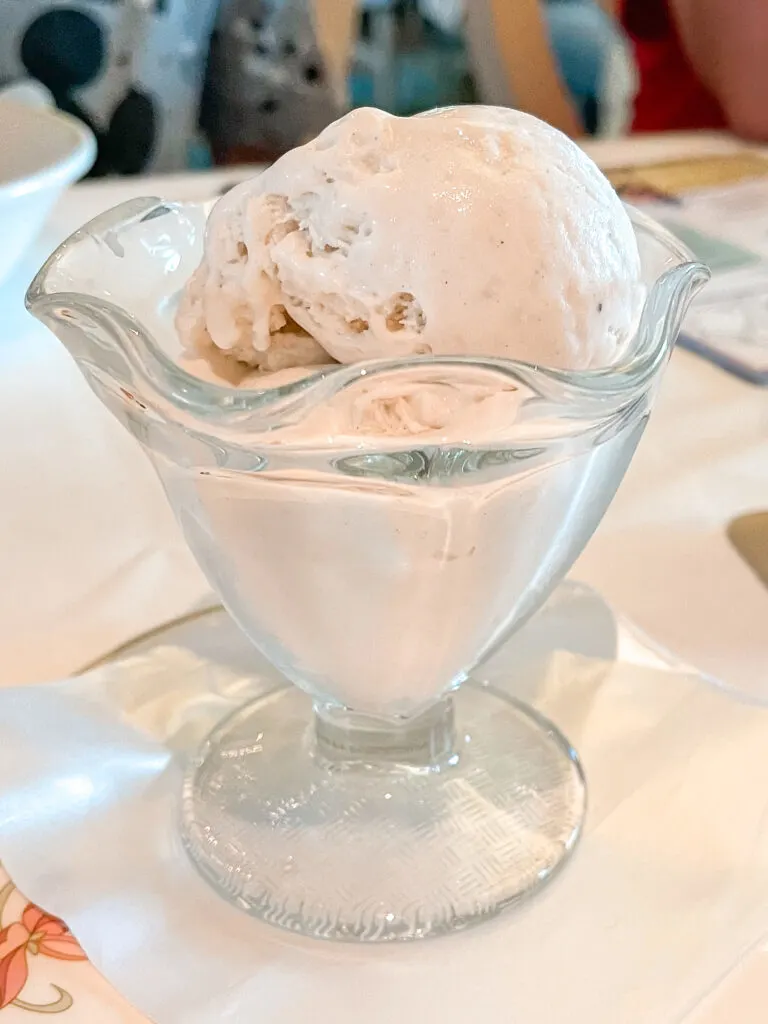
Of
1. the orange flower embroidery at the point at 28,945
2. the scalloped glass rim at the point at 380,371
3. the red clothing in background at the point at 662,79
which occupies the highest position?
the scalloped glass rim at the point at 380,371

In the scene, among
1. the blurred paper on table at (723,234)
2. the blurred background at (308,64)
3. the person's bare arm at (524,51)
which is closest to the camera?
the blurred paper on table at (723,234)

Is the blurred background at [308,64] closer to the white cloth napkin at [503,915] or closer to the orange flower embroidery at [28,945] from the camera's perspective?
the white cloth napkin at [503,915]

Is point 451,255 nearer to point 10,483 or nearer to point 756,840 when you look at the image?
point 756,840

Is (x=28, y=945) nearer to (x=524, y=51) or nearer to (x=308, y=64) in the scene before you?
(x=308, y=64)

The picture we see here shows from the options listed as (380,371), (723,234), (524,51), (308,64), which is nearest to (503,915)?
(380,371)

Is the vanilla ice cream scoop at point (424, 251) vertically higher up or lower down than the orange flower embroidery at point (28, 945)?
higher up

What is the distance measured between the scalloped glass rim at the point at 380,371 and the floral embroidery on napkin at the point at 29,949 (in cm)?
18

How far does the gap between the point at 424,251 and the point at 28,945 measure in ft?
0.86

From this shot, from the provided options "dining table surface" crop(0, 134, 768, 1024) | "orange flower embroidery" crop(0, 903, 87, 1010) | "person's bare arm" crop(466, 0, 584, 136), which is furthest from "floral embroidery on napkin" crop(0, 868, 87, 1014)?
"person's bare arm" crop(466, 0, 584, 136)

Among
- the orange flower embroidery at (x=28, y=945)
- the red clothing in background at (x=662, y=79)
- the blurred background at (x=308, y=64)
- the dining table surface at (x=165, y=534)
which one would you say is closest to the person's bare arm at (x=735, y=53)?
the blurred background at (x=308, y=64)

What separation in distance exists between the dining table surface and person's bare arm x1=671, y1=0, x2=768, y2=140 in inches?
26.6

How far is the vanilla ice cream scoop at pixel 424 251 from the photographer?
353 millimetres

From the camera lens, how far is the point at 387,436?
32cm

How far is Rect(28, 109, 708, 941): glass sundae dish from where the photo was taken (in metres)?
0.32
